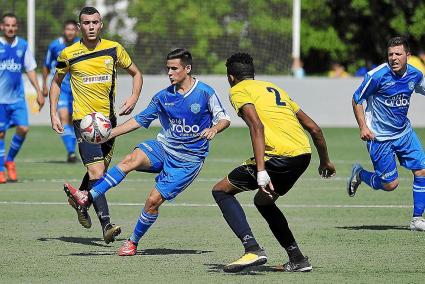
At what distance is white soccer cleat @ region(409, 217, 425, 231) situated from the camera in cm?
1245

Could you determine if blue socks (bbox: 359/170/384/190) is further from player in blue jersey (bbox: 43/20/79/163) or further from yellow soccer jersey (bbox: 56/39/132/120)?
player in blue jersey (bbox: 43/20/79/163)

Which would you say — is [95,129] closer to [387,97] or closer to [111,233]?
[111,233]

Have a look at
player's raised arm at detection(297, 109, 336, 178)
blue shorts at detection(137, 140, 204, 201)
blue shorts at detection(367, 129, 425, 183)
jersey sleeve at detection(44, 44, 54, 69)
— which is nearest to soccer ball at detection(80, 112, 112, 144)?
blue shorts at detection(137, 140, 204, 201)

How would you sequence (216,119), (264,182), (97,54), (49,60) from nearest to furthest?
(264,182) < (216,119) < (97,54) < (49,60)

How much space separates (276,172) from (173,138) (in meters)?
1.55

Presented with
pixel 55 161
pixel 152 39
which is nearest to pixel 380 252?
pixel 55 161

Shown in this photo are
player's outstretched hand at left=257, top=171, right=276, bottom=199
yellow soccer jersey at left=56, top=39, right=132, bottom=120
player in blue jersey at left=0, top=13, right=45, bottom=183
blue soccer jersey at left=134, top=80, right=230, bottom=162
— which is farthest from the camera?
player in blue jersey at left=0, top=13, right=45, bottom=183

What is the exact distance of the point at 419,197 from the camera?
42.2 feet

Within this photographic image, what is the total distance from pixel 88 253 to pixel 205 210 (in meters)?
3.75

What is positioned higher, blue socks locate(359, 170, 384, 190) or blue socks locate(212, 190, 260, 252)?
blue socks locate(212, 190, 260, 252)

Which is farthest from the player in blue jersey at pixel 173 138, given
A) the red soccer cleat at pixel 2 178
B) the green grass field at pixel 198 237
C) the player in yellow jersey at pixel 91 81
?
the red soccer cleat at pixel 2 178

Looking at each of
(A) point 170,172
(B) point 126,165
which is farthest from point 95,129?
(A) point 170,172

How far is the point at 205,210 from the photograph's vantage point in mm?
14508

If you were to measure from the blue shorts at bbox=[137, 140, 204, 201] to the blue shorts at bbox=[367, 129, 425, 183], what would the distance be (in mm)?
2814
